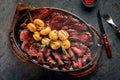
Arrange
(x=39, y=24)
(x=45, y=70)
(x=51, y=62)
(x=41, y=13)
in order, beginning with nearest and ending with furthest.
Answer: (x=51, y=62) → (x=39, y=24) → (x=41, y=13) → (x=45, y=70)

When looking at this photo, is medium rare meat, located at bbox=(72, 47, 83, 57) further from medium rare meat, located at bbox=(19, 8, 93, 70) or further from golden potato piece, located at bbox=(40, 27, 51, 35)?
golden potato piece, located at bbox=(40, 27, 51, 35)

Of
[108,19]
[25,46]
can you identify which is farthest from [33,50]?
[108,19]

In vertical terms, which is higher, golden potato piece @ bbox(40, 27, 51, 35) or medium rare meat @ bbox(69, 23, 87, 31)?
golden potato piece @ bbox(40, 27, 51, 35)

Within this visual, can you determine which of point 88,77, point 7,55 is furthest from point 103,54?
point 7,55

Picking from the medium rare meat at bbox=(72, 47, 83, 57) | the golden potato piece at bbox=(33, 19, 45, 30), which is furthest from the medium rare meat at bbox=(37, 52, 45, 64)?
the medium rare meat at bbox=(72, 47, 83, 57)

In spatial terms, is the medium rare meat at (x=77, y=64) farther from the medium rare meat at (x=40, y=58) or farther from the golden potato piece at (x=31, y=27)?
the golden potato piece at (x=31, y=27)

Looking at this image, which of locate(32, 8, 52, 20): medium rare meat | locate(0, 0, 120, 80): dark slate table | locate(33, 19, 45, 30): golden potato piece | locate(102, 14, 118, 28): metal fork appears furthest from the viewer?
locate(102, 14, 118, 28): metal fork

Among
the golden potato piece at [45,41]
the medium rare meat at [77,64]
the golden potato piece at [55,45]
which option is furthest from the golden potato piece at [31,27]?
the medium rare meat at [77,64]

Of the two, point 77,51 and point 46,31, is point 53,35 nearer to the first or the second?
Result: point 46,31

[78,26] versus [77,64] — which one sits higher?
[78,26]
